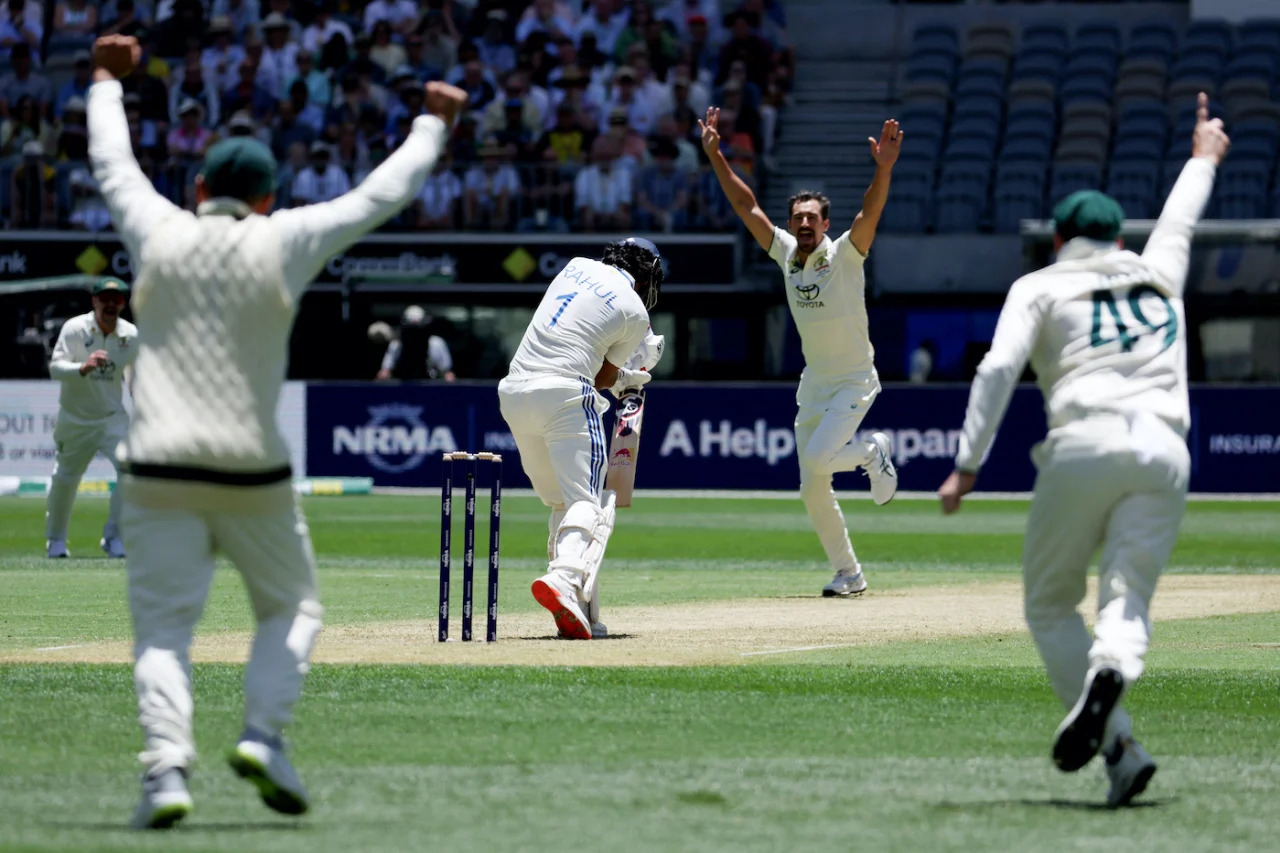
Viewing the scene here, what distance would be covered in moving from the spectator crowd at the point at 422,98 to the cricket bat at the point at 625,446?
707 inches

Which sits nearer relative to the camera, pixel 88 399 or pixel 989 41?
pixel 88 399

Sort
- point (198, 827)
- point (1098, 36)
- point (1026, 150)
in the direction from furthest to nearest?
point (1098, 36) < point (1026, 150) < point (198, 827)

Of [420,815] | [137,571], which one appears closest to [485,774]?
[420,815]

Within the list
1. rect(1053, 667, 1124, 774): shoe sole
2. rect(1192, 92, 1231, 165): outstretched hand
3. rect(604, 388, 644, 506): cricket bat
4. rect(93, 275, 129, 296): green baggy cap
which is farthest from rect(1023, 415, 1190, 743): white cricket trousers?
rect(93, 275, 129, 296): green baggy cap

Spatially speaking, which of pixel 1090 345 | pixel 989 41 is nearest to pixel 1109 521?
pixel 1090 345

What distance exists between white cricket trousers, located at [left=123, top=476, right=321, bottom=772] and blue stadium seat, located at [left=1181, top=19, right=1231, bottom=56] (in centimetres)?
3042

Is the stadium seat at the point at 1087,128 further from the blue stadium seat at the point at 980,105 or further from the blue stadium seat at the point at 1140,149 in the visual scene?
the blue stadium seat at the point at 980,105

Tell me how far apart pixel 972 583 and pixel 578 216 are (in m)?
15.0

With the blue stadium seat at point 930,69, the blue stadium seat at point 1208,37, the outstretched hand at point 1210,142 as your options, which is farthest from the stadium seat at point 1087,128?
the outstretched hand at point 1210,142

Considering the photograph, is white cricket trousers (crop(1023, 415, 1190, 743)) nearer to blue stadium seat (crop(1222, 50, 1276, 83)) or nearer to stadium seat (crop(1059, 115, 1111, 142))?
stadium seat (crop(1059, 115, 1111, 142))

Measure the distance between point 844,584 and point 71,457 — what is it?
7314 mm

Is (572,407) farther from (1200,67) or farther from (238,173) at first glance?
(1200,67)

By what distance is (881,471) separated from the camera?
1391cm

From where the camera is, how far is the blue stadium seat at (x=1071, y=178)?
3095 centimetres
